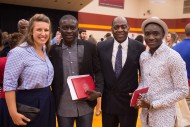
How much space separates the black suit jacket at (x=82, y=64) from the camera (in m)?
2.35

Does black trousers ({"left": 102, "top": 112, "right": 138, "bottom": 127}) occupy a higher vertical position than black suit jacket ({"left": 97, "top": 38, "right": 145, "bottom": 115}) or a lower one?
lower

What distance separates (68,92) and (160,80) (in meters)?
0.88

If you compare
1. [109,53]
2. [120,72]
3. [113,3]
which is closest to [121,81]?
[120,72]

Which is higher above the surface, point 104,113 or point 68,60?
point 68,60

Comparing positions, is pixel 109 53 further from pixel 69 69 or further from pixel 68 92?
pixel 68 92

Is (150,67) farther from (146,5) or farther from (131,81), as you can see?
(146,5)

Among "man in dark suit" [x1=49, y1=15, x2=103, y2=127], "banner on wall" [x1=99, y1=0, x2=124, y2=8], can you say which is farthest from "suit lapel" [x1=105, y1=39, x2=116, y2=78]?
"banner on wall" [x1=99, y1=0, x2=124, y2=8]

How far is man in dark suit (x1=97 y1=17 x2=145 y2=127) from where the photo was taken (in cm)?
256

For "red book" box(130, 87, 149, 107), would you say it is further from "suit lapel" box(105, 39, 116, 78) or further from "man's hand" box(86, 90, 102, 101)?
"suit lapel" box(105, 39, 116, 78)

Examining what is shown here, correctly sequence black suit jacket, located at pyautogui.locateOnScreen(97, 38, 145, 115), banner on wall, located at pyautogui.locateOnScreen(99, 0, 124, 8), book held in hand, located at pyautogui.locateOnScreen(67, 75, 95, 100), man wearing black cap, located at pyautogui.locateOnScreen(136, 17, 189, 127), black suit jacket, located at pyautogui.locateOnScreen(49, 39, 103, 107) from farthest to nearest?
banner on wall, located at pyautogui.locateOnScreen(99, 0, 124, 8) → black suit jacket, located at pyautogui.locateOnScreen(97, 38, 145, 115) → black suit jacket, located at pyautogui.locateOnScreen(49, 39, 103, 107) → book held in hand, located at pyautogui.locateOnScreen(67, 75, 95, 100) → man wearing black cap, located at pyautogui.locateOnScreen(136, 17, 189, 127)

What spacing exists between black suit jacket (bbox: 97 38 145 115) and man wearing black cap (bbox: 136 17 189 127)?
34 centimetres

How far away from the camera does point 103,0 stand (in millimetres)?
13984

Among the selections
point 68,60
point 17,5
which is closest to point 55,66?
point 68,60

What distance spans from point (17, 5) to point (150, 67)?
11235 mm
